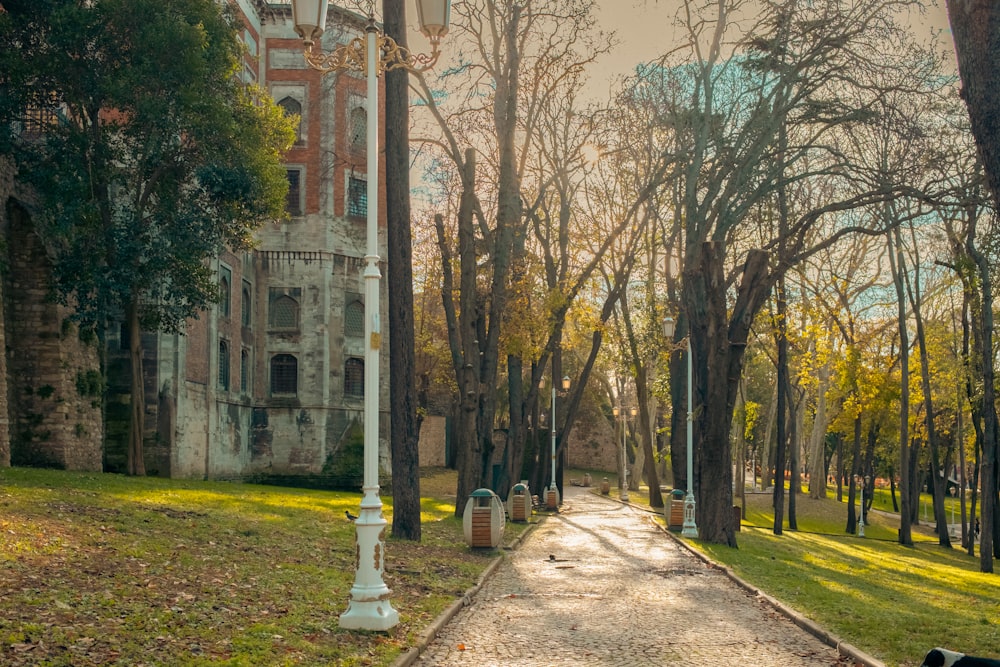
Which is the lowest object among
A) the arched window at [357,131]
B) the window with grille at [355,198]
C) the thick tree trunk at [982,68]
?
the thick tree trunk at [982,68]

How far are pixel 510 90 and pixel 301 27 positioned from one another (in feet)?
41.1

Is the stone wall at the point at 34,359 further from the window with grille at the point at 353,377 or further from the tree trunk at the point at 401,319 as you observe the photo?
the window with grille at the point at 353,377

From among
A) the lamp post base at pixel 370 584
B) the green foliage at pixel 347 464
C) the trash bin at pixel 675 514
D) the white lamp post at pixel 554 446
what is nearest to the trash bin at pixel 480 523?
the lamp post base at pixel 370 584

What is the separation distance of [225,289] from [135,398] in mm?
11570

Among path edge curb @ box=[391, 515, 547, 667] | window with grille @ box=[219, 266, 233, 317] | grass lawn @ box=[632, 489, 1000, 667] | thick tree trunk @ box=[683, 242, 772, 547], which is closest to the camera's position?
path edge curb @ box=[391, 515, 547, 667]

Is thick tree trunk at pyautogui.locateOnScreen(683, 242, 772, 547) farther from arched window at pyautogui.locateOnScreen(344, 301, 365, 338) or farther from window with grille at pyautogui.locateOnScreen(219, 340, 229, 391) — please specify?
arched window at pyautogui.locateOnScreen(344, 301, 365, 338)

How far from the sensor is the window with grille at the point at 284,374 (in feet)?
133

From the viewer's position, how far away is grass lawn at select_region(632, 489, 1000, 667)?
944 cm

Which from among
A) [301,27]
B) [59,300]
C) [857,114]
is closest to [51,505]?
[301,27]

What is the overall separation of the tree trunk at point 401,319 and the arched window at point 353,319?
80.4ft

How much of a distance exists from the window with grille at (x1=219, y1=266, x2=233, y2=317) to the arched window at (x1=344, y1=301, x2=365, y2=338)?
5.27 metres

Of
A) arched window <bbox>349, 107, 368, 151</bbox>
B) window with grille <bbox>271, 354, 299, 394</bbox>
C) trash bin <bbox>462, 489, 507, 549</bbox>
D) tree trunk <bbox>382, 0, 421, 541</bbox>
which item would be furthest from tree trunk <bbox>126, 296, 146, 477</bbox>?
arched window <bbox>349, 107, 368, 151</bbox>

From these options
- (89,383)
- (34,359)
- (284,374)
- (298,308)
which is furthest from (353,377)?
(34,359)

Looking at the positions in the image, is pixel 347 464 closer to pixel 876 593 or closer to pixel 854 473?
pixel 854 473
